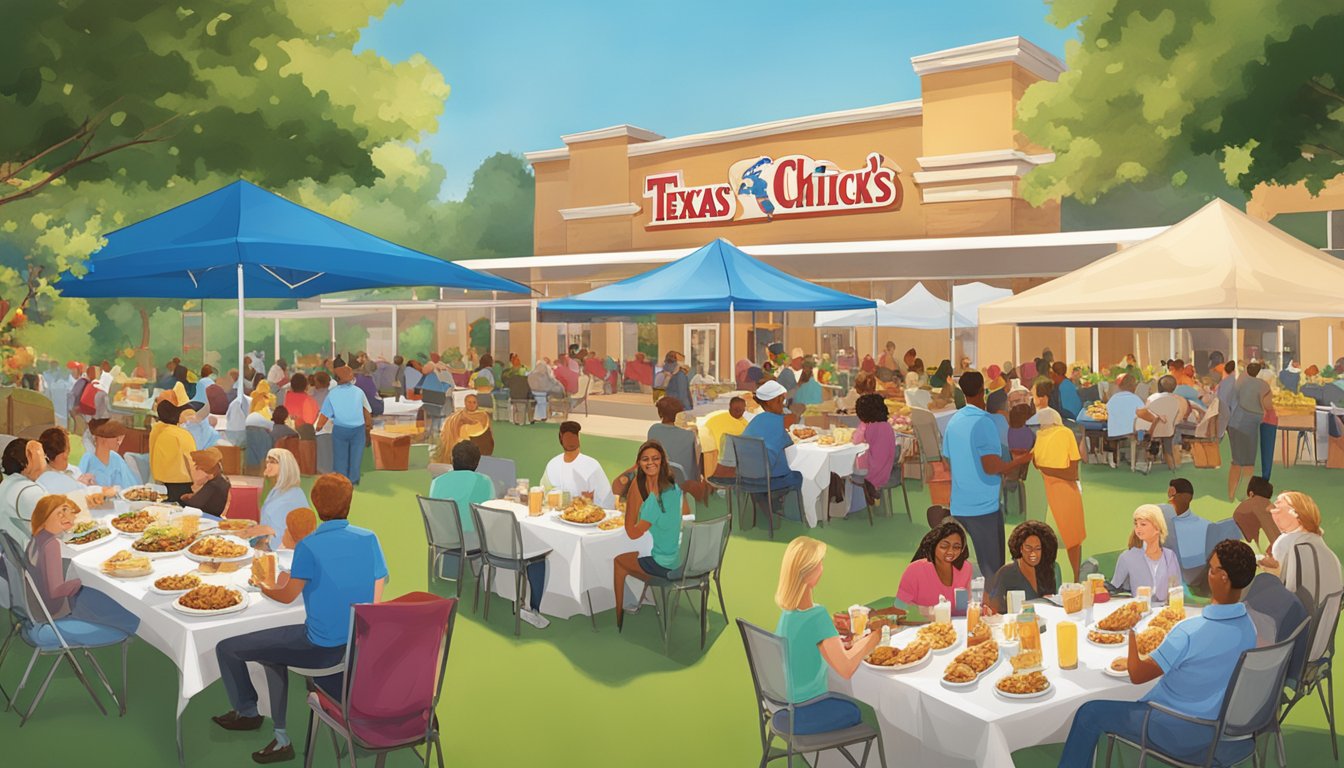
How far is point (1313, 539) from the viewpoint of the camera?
5602 millimetres

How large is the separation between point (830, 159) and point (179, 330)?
28042mm

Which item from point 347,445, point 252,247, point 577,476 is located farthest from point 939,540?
point 347,445

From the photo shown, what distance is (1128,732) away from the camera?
14.6ft

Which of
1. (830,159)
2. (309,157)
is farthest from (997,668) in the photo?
(830,159)

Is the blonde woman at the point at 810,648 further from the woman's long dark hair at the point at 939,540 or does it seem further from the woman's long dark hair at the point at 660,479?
the woman's long dark hair at the point at 660,479

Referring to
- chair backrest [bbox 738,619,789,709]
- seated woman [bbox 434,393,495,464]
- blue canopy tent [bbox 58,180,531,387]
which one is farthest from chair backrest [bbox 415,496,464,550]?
chair backrest [bbox 738,619,789,709]

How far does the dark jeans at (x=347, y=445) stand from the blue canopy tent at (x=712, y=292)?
10.1 feet

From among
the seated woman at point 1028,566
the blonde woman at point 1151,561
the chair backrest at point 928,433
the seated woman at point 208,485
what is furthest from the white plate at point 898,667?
the chair backrest at point 928,433

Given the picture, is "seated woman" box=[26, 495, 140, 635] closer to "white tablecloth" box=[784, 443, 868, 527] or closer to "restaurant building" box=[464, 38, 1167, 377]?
"white tablecloth" box=[784, 443, 868, 527]

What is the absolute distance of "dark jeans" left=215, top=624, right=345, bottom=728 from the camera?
511 centimetres

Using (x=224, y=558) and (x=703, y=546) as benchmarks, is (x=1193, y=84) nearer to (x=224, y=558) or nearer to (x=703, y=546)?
(x=703, y=546)

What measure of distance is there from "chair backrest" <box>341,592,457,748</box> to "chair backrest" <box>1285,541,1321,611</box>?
416cm

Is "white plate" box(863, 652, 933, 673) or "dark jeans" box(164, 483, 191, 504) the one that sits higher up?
"dark jeans" box(164, 483, 191, 504)

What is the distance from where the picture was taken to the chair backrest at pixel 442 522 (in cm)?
770
